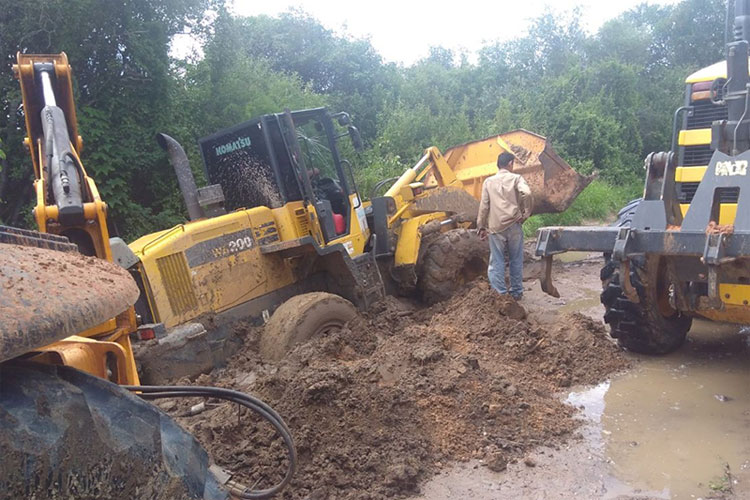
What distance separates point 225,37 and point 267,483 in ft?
39.9

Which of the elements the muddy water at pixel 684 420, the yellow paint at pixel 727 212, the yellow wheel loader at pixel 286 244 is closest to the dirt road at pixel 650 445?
the muddy water at pixel 684 420

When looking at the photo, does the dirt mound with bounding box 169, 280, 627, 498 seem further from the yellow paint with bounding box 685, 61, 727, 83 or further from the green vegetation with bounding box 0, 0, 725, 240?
the green vegetation with bounding box 0, 0, 725, 240

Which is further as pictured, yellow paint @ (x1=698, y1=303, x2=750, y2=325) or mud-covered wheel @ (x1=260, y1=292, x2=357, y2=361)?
mud-covered wheel @ (x1=260, y1=292, x2=357, y2=361)

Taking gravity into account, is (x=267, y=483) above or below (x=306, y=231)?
below

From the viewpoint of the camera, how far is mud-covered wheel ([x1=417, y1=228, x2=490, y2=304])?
7.98m

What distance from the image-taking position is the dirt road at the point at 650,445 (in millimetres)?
3814

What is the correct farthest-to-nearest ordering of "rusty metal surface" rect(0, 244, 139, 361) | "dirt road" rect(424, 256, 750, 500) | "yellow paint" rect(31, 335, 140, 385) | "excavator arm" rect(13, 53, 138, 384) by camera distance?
"dirt road" rect(424, 256, 750, 500) < "excavator arm" rect(13, 53, 138, 384) < "yellow paint" rect(31, 335, 140, 385) < "rusty metal surface" rect(0, 244, 139, 361)

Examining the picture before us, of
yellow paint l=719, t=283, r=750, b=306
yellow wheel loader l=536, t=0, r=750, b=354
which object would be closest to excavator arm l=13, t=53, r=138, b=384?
yellow wheel loader l=536, t=0, r=750, b=354

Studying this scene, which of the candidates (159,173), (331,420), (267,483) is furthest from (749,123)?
(159,173)

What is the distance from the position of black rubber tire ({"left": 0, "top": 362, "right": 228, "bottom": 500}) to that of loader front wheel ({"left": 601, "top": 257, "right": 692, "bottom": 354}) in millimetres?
4651

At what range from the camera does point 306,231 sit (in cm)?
674

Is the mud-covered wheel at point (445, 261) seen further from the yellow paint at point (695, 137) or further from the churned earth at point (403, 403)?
the yellow paint at point (695, 137)

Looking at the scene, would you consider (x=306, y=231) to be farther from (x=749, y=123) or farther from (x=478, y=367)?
(x=749, y=123)

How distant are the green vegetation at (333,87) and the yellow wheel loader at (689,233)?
7.45 meters
